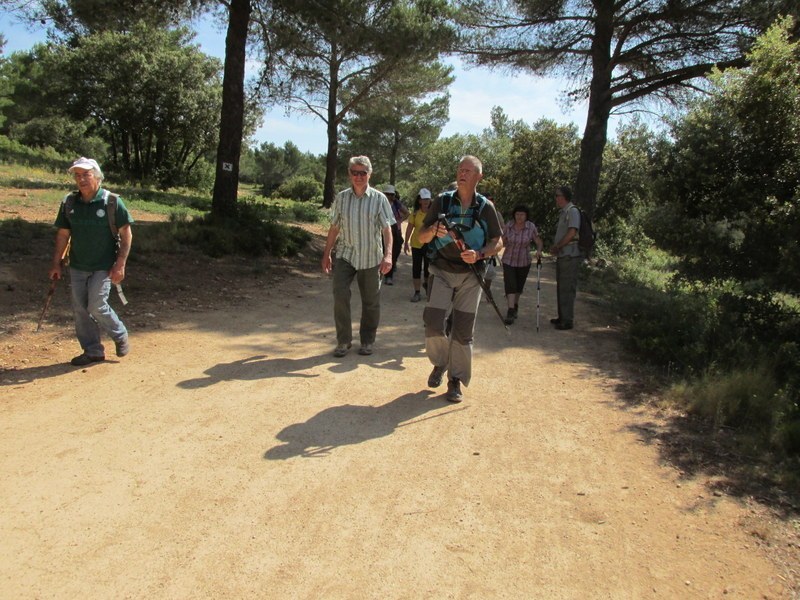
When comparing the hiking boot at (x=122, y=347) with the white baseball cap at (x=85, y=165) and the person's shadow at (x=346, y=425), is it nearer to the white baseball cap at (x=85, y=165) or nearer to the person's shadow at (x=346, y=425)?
the white baseball cap at (x=85, y=165)

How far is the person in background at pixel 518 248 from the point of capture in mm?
7801

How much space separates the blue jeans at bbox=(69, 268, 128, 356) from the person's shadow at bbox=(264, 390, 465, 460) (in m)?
2.20

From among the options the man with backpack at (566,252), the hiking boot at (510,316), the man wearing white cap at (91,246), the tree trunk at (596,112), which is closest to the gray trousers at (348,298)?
the man wearing white cap at (91,246)

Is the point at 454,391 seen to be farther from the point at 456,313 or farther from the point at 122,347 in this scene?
the point at 122,347

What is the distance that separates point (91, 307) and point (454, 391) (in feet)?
10.8

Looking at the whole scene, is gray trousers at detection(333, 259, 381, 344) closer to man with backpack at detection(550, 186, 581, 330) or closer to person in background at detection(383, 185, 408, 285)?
man with backpack at detection(550, 186, 581, 330)

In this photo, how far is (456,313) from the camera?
4.80m

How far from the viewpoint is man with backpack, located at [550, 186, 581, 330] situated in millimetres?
7367

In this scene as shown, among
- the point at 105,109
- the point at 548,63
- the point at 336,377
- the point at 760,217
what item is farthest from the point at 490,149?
the point at 336,377

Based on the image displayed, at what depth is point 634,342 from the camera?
6973mm

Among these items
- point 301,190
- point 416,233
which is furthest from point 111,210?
point 301,190

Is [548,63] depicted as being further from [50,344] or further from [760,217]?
[50,344]

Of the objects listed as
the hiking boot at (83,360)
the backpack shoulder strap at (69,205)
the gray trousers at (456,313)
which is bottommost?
the hiking boot at (83,360)

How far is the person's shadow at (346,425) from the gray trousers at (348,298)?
47.7 inches
